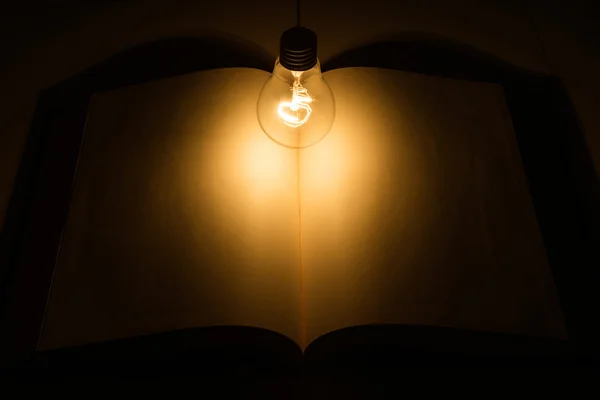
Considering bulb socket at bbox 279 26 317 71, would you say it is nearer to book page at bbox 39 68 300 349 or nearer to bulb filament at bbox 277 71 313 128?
bulb filament at bbox 277 71 313 128

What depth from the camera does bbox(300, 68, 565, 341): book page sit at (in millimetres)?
1059

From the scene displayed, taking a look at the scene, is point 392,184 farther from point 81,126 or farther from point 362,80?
point 81,126

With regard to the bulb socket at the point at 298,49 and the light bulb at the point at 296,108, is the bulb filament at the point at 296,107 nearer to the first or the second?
the light bulb at the point at 296,108

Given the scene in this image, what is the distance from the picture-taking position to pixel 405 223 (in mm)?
1159

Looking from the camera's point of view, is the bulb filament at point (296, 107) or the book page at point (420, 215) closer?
the book page at point (420, 215)

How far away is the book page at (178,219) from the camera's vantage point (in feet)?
3.40

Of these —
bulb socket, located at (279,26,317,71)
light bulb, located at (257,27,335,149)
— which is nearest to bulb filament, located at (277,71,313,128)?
light bulb, located at (257,27,335,149)

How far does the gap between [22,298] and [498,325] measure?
1014 mm

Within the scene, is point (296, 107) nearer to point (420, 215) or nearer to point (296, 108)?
point (296, 108)

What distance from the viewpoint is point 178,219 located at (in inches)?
45.1

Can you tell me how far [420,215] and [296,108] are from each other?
0.37 m

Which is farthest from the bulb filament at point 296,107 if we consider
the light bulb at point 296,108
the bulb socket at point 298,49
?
the bulb socket at point 298,49

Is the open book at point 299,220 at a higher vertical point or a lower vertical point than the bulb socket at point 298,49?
lower

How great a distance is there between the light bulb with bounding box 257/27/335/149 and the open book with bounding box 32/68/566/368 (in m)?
0.04
